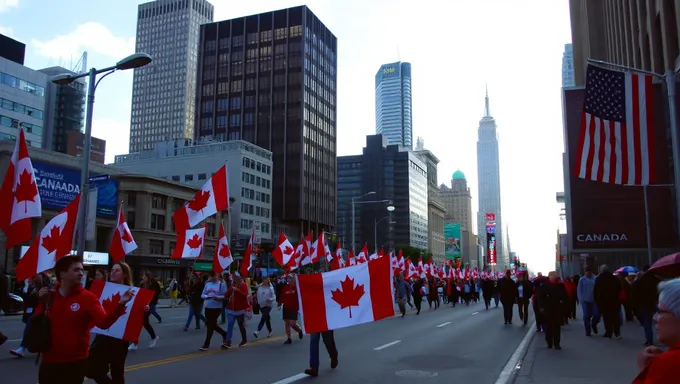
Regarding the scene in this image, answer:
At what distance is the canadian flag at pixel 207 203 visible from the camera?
56.5ft

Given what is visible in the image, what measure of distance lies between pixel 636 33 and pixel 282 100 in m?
83.4

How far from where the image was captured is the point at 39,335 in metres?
4.89

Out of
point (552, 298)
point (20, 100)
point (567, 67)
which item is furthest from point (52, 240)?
point (567, 67)

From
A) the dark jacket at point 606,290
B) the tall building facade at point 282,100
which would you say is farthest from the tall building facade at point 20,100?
the dark jacket at point 606,290

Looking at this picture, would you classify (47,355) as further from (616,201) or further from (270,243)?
(270,243)

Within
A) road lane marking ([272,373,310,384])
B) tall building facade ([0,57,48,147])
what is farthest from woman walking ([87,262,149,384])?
tall building facade ([0,57,48,147])

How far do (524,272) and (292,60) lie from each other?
320ft

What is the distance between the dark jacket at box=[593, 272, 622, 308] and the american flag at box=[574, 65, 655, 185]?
251 centimetres

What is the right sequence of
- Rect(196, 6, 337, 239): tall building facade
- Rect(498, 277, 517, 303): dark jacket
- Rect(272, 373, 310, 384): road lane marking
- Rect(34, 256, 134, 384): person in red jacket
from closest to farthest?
Rect(34, 256, 134, 384): person in red jacket
Rect(272, 373, 310, 384): road lane marking
Rect(498, 277, 517, 303): dark jacket
Rect(196, 6, 337, 239): tall building facade

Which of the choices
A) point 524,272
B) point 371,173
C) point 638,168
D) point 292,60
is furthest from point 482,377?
point 371,173

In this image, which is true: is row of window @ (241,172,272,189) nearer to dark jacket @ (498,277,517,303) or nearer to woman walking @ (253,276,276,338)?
dark jacket @ (498,277,517,303)

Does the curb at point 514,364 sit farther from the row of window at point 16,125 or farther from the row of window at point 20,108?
the row of window at point 20,108

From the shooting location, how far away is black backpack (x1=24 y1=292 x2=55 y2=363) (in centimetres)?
485

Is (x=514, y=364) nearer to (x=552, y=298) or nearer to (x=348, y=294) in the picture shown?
(x=552, y=298)
